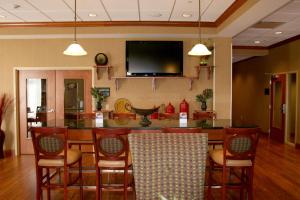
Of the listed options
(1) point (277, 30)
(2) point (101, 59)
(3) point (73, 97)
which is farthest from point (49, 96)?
(1) point (277, 30)

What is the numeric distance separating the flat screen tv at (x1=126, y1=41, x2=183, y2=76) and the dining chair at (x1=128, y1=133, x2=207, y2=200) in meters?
3.70

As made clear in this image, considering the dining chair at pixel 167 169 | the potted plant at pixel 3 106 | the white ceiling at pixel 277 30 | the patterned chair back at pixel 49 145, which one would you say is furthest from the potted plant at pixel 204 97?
the potted plant at pixel 3 106

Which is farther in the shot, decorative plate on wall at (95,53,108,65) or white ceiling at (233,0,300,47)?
decorative plate on wall at (95,53,108,65)

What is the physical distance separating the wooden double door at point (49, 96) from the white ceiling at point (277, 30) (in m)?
4.02

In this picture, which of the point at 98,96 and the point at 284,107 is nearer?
the point at 98,96

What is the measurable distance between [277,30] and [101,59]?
4.15 metres

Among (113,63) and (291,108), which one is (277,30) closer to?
(291,108)

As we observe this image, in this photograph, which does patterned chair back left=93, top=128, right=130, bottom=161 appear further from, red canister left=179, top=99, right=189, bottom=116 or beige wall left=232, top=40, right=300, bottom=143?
beige wall left=232, top=40, right=300, bottom=143

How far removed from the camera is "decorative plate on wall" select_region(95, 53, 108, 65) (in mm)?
6029

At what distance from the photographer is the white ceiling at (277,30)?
192 inches

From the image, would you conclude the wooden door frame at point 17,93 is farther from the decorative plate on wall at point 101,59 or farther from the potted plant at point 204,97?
the potted plant at point 204,97

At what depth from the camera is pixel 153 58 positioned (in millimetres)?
5883

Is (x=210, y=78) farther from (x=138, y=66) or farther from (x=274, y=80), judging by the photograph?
(x=274, y=80)

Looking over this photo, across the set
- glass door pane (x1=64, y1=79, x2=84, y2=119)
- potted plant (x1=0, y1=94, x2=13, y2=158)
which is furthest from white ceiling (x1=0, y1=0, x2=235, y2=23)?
potted plant (x1=0, y1=94, x2=13, y2=158)
